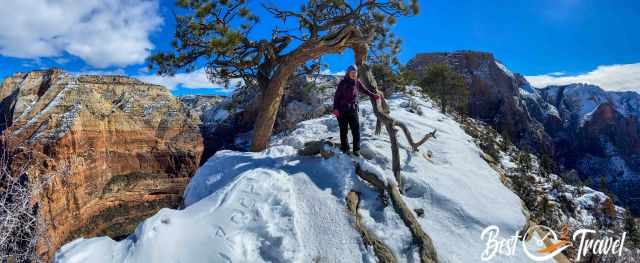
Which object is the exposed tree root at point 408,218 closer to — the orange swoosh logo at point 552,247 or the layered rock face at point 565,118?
the orange swoosh logo at point 552,247

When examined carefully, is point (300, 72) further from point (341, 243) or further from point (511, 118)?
point (511, 118)

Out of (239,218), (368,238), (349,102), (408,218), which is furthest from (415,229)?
(349,102)

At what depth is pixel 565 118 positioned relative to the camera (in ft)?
177

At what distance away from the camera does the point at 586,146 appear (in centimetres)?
5041

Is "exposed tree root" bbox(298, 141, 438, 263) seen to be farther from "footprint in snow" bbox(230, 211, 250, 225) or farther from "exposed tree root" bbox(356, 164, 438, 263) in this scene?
"footprint in snow" bbox(230, 211, 250, 225)

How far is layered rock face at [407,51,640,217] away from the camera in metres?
41.6

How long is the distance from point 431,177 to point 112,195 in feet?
124

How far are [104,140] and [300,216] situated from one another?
129 ft

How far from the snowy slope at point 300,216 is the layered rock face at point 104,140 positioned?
25.9 metres

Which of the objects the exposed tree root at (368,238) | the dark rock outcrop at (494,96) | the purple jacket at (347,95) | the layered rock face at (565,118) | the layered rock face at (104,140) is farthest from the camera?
the layered rock face at (565,118)

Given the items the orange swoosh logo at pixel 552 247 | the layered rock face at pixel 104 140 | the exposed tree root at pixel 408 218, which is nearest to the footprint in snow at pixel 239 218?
the exposed tree root at pixel 408 218

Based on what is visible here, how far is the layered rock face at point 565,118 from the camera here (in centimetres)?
4156

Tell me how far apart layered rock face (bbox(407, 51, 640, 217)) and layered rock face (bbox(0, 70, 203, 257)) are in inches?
1174

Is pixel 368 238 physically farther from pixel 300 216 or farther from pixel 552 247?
pixel 552 247
